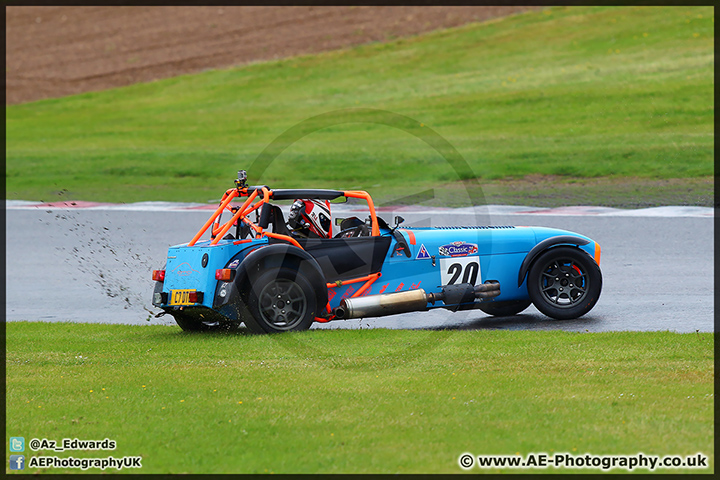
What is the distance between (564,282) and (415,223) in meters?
6.55

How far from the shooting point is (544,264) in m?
9.04

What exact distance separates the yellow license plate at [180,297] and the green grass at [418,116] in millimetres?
10732

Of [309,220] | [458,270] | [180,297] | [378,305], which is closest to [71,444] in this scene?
[180,297]

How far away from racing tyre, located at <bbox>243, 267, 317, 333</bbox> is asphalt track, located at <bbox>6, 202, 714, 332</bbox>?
109cm

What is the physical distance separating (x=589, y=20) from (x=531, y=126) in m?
14.3

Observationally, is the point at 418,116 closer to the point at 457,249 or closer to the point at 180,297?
the point at 457,249

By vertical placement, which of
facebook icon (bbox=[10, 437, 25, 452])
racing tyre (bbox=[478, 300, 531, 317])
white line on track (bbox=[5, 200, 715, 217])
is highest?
white line on track (bbox=[5, 200, 715, 217])

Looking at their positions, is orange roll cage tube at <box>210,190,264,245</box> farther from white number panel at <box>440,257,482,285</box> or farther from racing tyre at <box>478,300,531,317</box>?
racing tyre at <box>478,300,531,317</box>

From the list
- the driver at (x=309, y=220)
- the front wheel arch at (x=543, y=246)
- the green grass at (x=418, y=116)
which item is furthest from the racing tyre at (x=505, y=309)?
the green grass at (x=418, y=116)

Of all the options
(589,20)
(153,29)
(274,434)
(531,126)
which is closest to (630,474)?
(274,434)

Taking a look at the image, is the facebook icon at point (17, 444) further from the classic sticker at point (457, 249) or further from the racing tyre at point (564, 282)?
the racing tyre at point (564, 282)

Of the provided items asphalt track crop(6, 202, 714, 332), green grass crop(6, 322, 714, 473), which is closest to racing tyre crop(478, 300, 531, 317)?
asphalt track crop(6, 202, 714, 332)

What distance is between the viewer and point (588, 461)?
191 inches

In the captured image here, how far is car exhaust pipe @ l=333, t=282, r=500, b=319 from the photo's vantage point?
859cm
